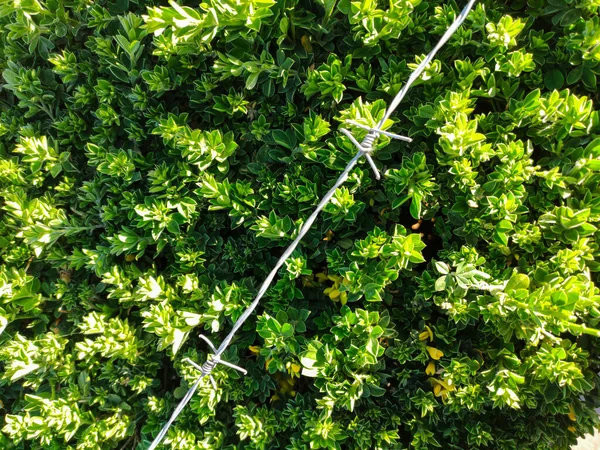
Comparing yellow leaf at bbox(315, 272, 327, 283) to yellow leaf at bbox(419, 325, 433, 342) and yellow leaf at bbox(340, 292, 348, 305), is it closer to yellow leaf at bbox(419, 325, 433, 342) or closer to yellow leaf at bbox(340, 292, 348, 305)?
yellow leaf at bbox(340, 292, 348, 305)

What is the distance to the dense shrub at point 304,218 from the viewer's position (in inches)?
74.7

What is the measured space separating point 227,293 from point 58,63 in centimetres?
155

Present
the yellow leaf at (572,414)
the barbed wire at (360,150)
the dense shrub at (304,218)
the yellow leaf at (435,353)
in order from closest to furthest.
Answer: the barbed wire at (360,150), the dense shrub at (304,218), the yellow leaf at (435,353), the yellow leaf at (572,414)

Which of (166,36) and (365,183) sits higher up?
(166,36)

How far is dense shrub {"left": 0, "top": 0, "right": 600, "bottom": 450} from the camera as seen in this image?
1.90m

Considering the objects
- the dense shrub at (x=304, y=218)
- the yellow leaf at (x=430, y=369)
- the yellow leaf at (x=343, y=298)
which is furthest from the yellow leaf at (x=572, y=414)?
the yellow leaf at (x=343, y=298)

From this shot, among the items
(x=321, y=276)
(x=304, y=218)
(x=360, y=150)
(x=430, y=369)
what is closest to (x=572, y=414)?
(x=430, y=369)

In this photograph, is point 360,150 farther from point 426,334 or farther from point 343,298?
point 426,334

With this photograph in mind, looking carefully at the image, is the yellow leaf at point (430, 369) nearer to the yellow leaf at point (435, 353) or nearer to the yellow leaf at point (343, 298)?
the yellow leaf at point (435, 353)

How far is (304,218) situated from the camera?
215 cm

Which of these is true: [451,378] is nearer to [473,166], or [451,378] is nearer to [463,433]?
[463,433]

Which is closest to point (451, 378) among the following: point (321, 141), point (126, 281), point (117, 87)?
point (321, 141)

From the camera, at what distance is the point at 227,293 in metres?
2.17

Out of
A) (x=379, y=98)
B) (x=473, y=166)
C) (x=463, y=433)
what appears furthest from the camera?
(x=463, y=433)
